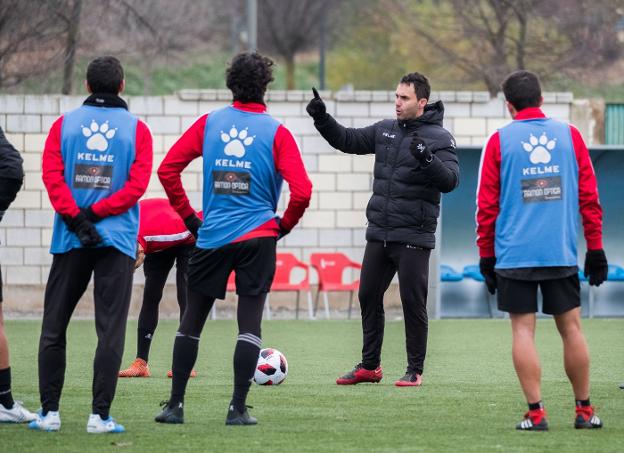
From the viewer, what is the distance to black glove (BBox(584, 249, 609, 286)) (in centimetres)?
704

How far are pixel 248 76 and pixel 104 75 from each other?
78cm

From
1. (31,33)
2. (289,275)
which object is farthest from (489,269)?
(31,33)

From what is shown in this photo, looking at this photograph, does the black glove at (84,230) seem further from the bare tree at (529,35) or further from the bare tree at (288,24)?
the bare tree at (288,24)

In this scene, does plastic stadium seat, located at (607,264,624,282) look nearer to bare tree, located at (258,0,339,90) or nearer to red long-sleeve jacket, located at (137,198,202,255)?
red long-sleeve jacket, located at (137,198,202,255)

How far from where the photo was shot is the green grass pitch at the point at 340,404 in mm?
6555

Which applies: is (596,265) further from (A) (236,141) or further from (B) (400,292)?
(B) (400,292)

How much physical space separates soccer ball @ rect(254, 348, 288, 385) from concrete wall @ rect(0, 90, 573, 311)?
7.68 m

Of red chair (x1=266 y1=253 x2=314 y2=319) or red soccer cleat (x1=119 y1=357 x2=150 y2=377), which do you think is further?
red chair (x1=266 y1=253 x2=314 y2=319)

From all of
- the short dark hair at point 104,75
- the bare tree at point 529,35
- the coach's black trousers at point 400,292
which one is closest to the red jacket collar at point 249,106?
the short dark hair at point 104,75

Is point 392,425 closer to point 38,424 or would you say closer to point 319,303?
point 38,424

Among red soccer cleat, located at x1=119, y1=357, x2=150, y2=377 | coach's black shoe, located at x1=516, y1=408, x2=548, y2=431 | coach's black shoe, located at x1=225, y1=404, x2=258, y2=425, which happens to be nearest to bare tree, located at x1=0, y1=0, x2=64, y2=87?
red soccer cleat, located at x1=119, y1=357, x2=150, y2=377

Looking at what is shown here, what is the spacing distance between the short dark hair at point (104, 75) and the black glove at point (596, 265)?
107 inches

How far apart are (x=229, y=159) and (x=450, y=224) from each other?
11.2 m

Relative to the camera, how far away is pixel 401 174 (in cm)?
902
